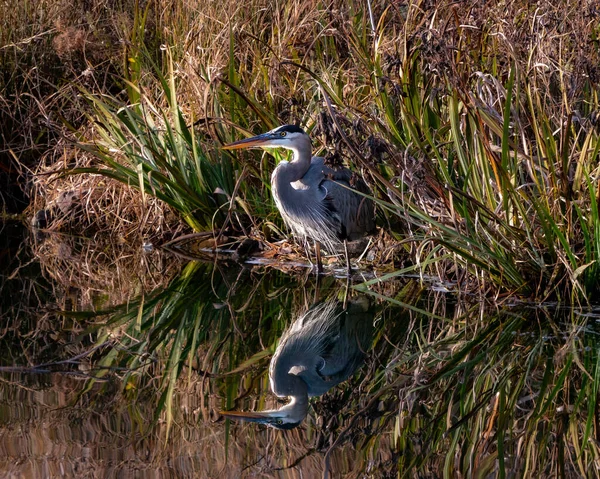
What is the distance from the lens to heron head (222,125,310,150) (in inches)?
239

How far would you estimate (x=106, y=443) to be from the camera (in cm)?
338

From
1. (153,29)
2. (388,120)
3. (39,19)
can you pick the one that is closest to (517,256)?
(388,120)

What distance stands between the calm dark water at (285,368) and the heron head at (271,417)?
0.16ft

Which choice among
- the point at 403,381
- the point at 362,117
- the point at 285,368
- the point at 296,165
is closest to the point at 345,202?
the point at 296,165

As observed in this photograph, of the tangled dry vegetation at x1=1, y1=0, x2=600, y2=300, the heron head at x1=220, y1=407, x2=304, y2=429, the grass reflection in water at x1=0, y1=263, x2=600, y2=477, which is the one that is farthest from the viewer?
the tangled dry vegetation at x1=1, y1=0, x2=600, y2=300

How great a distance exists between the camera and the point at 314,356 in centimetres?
467

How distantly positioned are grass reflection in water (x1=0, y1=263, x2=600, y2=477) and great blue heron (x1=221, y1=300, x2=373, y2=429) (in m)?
0.06

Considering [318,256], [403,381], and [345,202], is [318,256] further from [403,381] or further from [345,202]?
[403,381]

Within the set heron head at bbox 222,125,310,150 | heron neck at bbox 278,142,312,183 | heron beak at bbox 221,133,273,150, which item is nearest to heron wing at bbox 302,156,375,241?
heron neck at bbox 278,142,312,183

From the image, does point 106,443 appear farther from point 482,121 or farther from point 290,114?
point 290,114

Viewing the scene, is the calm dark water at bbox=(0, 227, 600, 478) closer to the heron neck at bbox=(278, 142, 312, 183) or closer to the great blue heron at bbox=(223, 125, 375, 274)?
the great blue heron at bbox=(223, 125, 375, 274)

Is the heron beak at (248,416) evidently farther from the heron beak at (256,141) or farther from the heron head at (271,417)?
the heron beak at (256,141)

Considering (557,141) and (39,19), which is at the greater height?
(557,141)

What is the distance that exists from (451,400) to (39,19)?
6.45 metres
